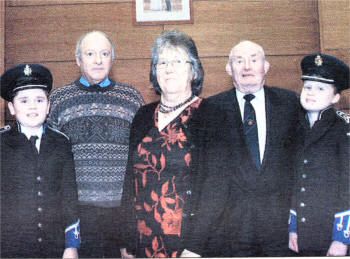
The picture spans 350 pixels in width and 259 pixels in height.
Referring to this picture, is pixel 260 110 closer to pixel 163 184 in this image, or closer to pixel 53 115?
pixel 163 184

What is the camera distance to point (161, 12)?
1.63 metres

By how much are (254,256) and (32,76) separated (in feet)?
3.75

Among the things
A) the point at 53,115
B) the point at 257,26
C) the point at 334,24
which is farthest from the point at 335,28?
the point at 53,115

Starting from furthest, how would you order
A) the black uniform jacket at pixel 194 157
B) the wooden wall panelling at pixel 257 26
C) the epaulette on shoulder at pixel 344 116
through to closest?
the wooden wall panelling at pixel 257 26 → the epaulette on shoulder at pixel 344 116 → the black uniform jacket at pixel 194 157

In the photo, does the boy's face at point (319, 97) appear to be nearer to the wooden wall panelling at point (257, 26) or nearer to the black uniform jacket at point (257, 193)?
the black uniform jacket at point (257, 193)

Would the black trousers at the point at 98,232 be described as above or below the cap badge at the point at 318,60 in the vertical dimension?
below

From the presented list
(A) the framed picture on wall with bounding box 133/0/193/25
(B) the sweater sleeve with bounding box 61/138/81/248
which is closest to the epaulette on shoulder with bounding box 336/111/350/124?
(A) the framed picture on wall with bounding box 133/0/193/25

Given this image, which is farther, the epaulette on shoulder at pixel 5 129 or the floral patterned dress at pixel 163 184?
the epaulette on shoulder at pixel 5 129

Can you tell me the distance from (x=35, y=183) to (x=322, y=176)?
3.64 ft

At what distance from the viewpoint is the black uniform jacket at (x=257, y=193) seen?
148 centimetres

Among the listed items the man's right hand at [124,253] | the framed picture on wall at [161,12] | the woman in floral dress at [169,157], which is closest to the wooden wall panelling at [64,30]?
the framed picture on wall at [161,12]

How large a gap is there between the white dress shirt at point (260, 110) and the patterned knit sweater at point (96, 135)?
0.44 metres

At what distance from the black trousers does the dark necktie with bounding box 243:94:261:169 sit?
1.96ft

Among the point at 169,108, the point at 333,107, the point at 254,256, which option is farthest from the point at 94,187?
the point at 333,107
